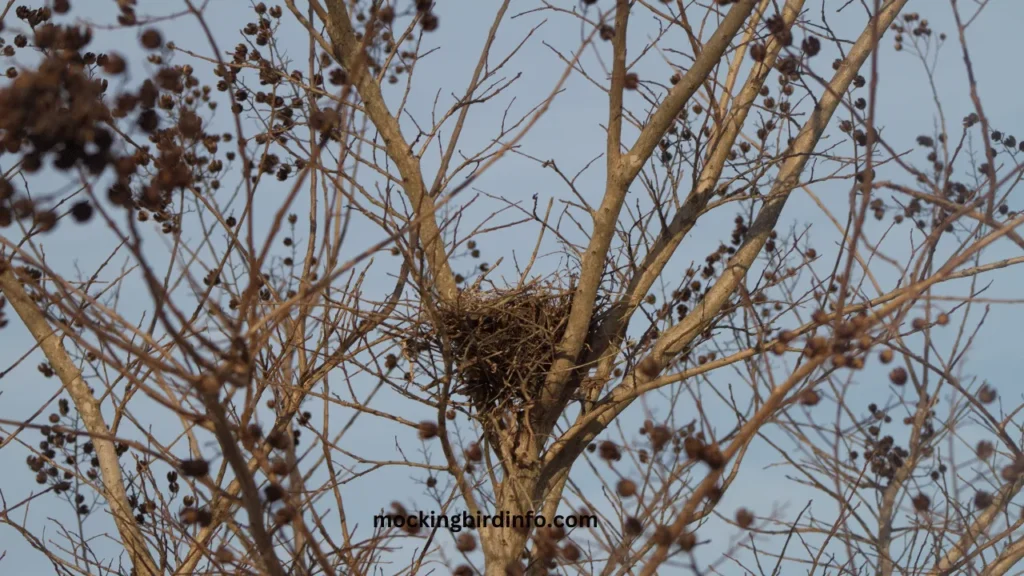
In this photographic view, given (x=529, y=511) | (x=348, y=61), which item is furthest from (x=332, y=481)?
(x=348, y=61)

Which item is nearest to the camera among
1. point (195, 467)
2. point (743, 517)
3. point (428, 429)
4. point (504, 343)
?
point (195, 467)

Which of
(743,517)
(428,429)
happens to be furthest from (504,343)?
(743,517)

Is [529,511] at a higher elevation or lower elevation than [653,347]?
lower

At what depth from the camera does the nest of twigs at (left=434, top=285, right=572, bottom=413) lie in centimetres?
452

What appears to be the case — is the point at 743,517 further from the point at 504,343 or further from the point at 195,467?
the point at 504,343

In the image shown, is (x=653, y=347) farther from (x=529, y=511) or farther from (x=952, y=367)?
(x=952, y=367)

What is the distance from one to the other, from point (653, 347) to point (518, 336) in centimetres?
62

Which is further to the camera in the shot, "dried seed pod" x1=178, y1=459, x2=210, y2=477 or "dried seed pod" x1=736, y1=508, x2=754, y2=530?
"dried seed pod" x1=736, y1=508, x2=754, y2=530

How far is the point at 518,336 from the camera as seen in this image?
4.62m

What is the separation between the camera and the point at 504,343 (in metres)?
4.63

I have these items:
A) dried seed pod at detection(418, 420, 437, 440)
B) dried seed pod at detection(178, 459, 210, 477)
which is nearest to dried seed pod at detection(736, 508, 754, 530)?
dried seed pod at detection(178, 459, 210, 477)

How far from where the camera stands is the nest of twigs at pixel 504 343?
14.8 ft

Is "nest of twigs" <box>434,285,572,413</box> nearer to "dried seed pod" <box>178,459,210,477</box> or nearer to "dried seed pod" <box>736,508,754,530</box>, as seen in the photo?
"dried seed pod" <box>736,508,754,530</box>

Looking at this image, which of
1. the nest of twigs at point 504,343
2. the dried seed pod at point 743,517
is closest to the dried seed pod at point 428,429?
the nest of twigs at point 504,343
